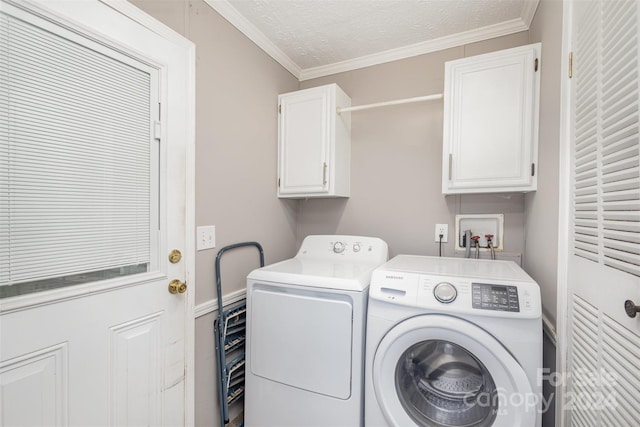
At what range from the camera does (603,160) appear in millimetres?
837

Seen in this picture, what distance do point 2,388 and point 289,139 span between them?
1.74 metres

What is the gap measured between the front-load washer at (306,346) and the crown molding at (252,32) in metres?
1.44

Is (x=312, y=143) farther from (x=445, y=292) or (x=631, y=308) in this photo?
(x=631, y=308)

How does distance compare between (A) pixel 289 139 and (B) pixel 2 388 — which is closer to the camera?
(B) pixel 2 388

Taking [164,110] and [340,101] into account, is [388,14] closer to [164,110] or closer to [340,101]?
[340,101]

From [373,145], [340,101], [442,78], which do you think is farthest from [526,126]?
[340,101]

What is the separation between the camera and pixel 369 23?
67.5 inches

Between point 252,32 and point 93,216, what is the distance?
1418mm

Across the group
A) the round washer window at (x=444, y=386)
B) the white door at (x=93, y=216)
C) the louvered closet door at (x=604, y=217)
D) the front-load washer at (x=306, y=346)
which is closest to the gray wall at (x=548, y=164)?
the louvered closet door at (x=604, y=217)

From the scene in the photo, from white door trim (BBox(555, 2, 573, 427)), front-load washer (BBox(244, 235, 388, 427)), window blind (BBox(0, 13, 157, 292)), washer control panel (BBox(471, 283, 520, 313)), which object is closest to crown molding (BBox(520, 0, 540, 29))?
white door trim (BBox(555, 2, 573, 427))

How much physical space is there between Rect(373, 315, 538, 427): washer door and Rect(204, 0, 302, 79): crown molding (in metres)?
1.85

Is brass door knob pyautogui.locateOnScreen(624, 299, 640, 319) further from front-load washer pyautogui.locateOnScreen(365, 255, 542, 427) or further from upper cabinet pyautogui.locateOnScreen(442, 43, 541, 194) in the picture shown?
upper cabinet pyautogui.locateOnScreen(442, 43, 541, 194)

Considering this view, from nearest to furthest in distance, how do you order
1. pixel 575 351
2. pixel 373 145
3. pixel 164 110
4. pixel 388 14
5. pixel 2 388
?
pixel 2 388 < pixel 575 351 < pixel 164 110 < pixel 388 14 < pixel 373 145

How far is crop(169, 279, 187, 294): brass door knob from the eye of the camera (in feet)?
4.26
